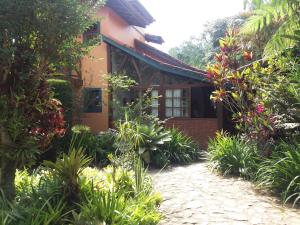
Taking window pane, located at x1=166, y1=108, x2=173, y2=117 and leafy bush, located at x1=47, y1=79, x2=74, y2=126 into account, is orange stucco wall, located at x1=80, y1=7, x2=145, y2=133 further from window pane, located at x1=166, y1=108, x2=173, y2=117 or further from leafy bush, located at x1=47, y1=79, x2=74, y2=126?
window pane, located at x1=166, y1=108, x2=173, y2=117

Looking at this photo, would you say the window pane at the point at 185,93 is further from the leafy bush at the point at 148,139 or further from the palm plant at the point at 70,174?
the palm plant at the point at 70,174

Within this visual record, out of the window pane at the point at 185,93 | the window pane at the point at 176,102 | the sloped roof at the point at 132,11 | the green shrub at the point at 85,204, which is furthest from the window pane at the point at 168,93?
the green shrub at the point at 85,204

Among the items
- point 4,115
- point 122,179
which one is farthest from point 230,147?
point 4,115

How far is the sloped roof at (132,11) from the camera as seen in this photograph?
49.9 ft

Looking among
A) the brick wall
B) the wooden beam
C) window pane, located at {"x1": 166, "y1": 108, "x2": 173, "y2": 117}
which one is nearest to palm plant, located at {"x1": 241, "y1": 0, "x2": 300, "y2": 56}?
the brick wall

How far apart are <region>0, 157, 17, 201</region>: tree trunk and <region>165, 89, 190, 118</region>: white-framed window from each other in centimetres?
919

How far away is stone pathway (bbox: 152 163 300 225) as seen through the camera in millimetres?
4742

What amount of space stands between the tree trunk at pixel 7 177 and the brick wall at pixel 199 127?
28.2ft

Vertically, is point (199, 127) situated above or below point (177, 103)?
below

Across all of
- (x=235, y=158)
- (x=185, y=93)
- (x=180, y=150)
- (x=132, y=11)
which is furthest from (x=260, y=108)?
(x=132, y=11)

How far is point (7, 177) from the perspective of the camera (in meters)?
4.74

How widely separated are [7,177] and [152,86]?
29.8ft

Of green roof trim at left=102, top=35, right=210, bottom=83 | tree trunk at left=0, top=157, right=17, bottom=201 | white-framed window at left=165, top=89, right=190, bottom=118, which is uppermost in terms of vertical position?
green roof trim at left=102, top=35, right=210, bottom=83

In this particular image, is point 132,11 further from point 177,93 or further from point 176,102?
point 176,102
